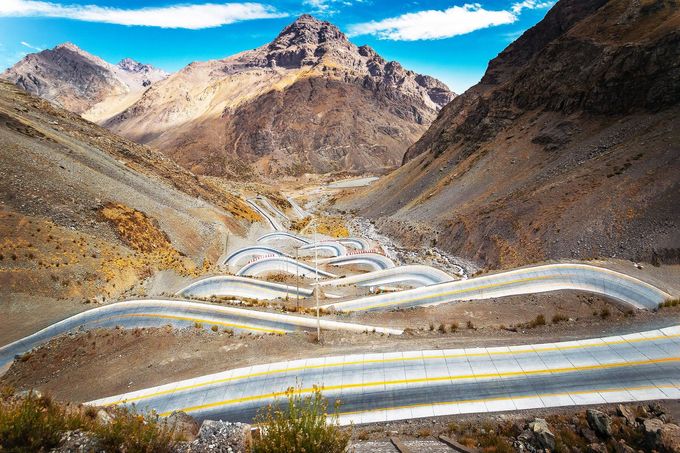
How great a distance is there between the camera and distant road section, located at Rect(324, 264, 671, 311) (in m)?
25.8

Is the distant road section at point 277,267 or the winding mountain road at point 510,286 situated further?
the distant road section at point 277,267

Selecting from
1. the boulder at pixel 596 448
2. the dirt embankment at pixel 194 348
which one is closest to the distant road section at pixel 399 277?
the dirt embankment at pixel 194 348

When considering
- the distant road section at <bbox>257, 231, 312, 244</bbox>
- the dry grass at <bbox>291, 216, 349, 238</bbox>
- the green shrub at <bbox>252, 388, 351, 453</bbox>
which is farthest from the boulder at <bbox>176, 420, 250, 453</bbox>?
the dry grass at <bbox>291, 216, 349, 238</bbox>

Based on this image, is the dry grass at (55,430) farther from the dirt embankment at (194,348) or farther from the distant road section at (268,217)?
the distant road section at (268,217)

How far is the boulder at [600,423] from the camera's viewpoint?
10626mm

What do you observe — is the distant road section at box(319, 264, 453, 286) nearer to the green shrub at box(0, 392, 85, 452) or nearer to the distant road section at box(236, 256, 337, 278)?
the distant road section at box(236, 256, 337, 278)

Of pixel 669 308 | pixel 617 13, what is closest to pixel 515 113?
pixel 617 13

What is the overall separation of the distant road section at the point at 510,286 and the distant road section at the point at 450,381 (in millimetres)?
9790

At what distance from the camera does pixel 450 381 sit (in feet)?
48.0

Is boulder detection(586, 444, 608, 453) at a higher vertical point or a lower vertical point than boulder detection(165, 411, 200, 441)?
lower

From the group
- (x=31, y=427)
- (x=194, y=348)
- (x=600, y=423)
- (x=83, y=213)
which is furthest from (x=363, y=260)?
(x=31, y=427)

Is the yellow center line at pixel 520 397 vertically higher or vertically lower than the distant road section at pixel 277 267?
lower

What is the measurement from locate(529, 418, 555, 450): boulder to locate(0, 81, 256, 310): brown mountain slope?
29.5 m

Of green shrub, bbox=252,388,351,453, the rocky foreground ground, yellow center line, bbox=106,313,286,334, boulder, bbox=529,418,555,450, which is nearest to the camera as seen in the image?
green shrub, bbox=252,388,351,453
